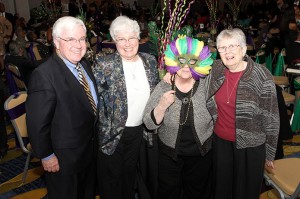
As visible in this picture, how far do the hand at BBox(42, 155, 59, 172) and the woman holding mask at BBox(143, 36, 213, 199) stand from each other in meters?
0.65

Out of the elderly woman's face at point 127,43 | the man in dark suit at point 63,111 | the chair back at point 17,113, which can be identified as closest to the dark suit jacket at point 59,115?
the man in dark suit at point 63,111

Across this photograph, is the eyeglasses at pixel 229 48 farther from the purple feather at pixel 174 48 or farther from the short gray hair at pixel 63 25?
the short gray hair at pixel 63 25

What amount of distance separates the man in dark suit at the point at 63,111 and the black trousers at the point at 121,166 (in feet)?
0.81

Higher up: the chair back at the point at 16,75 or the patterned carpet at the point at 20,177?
the chair back at the point at 16,75

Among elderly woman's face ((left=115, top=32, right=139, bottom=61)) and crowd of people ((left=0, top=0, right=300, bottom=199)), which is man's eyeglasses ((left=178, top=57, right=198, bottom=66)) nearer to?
crowd of people ((left=0, top=0, right=300, bottom=199))

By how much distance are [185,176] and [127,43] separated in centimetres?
110

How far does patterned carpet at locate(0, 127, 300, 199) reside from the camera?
3.35 m

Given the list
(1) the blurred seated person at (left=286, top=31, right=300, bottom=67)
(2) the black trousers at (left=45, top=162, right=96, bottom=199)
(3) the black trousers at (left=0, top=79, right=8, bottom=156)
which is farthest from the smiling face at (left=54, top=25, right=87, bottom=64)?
(1) the blurred seated person at (left=286, top=31, right=300, bottom=67)

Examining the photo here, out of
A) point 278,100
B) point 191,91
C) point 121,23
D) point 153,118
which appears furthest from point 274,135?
point 121,23

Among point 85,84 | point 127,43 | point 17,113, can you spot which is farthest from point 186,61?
point 17,113

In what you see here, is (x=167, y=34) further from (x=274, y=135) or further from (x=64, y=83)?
(x=274, y=135)

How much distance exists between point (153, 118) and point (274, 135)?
2.77ft

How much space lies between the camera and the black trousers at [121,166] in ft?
8.11

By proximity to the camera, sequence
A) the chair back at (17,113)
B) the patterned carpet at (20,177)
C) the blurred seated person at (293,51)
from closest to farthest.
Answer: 1. the chair back at (17,113)
2. the patterned carpet at (20,177)
3. the blurred seated person at (293,51)
